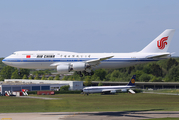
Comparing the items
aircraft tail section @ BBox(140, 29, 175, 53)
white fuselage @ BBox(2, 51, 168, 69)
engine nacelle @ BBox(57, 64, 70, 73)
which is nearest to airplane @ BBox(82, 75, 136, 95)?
aircraft tail section @ BBox(140, 29, 175, 53)

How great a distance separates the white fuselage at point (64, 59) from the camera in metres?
64.1

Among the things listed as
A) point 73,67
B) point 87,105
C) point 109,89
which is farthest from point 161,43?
point 109,89

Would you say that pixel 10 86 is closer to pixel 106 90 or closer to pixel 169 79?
pixel 106 90

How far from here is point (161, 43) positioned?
6931cm

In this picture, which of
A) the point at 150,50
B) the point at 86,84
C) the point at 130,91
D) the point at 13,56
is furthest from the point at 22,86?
the point at 150,50

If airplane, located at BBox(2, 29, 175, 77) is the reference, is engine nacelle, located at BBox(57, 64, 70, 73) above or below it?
below

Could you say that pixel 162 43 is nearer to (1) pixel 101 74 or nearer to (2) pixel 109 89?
(2) pixel 109 89

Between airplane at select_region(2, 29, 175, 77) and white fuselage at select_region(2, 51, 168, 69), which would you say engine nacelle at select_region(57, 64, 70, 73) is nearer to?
airplane at select_region(2, 29, 175, 77)

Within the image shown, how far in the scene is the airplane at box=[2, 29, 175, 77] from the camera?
6338 centimetres

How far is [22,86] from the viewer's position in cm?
13650

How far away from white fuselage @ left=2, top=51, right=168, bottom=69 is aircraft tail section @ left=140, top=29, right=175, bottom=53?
12.2 ft

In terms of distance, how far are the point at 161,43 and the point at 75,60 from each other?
65.8 ft

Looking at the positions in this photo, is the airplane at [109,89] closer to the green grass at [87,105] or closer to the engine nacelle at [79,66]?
the green grass at [87,105]

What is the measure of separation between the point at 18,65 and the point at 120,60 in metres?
21.5
